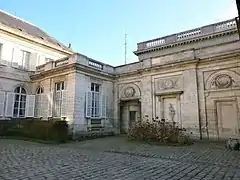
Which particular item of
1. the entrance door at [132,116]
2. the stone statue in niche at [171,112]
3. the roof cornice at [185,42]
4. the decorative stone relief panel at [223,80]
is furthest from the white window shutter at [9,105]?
the decorative stone relief panel at [223,80]

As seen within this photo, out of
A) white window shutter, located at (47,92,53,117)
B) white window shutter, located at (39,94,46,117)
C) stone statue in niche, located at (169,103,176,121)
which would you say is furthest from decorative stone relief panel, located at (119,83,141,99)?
white window shutter, located at (39,94,46,117)

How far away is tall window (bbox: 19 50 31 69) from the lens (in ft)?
47.8

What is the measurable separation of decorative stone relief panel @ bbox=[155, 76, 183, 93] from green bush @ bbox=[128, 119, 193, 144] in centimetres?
220

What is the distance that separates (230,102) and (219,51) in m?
2.81

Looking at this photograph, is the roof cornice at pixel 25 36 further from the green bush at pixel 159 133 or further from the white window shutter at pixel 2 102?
the green bush at pixel 159 133

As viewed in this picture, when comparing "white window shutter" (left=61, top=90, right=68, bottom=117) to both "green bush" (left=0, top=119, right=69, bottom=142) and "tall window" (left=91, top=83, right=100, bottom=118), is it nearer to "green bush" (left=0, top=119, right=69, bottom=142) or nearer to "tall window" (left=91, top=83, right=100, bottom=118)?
"green bush" (left=0, top=119, right=69, bottom=142)

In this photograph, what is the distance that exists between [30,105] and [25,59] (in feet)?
11.9

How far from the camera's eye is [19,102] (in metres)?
14.0

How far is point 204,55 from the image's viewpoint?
36.2ft

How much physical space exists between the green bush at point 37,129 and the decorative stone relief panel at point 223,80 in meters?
7.69

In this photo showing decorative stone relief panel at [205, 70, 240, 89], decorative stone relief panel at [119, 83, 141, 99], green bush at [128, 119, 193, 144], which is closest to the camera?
green bush at [128, 119, 193, 144]

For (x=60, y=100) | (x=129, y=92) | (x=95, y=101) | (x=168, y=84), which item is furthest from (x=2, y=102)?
(x=168, y=84)

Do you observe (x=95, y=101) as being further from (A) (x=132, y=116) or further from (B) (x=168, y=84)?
(B) (x=168, y=84)

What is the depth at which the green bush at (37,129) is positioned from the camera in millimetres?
10117
